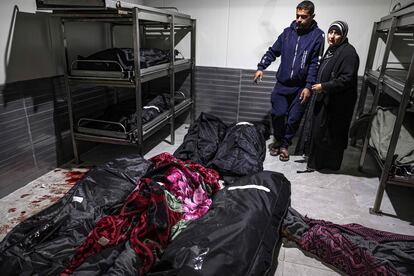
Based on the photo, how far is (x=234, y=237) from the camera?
1389 mm

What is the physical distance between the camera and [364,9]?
299 cm

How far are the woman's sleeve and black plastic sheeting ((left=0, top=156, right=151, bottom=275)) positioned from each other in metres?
1.58

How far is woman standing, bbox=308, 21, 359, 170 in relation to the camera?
91.4 inches

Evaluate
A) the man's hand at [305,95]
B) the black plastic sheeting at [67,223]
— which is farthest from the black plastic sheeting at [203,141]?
the man's hand at [305,95]

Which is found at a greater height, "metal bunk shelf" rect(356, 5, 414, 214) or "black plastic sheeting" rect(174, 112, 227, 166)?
"metal bunk shelf" rect(356, 5, 414, 214)

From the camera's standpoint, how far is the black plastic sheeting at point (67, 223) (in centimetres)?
139

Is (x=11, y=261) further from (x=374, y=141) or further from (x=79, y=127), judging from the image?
(x=374, y=141)

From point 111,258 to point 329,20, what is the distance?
3.06 m

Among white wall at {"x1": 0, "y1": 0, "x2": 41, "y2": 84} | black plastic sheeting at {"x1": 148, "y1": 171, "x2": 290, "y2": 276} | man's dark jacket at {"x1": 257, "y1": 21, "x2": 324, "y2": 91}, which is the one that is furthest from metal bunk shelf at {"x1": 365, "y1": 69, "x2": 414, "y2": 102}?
white wall at {"x1": 0, "y1": 0, "x2": 41, "y2": 84}

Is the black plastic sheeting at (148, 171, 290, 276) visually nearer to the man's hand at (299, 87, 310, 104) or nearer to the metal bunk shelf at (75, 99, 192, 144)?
the metal bunk shelf at (75, 99, 192, 144)

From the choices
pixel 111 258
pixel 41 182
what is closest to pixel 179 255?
pixel 111 258

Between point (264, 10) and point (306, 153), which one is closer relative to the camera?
point (306, 153)

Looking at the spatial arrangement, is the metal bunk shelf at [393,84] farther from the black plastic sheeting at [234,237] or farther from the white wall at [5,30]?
the white wall at [5,30]

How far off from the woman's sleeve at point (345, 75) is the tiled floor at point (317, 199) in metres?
0.78
